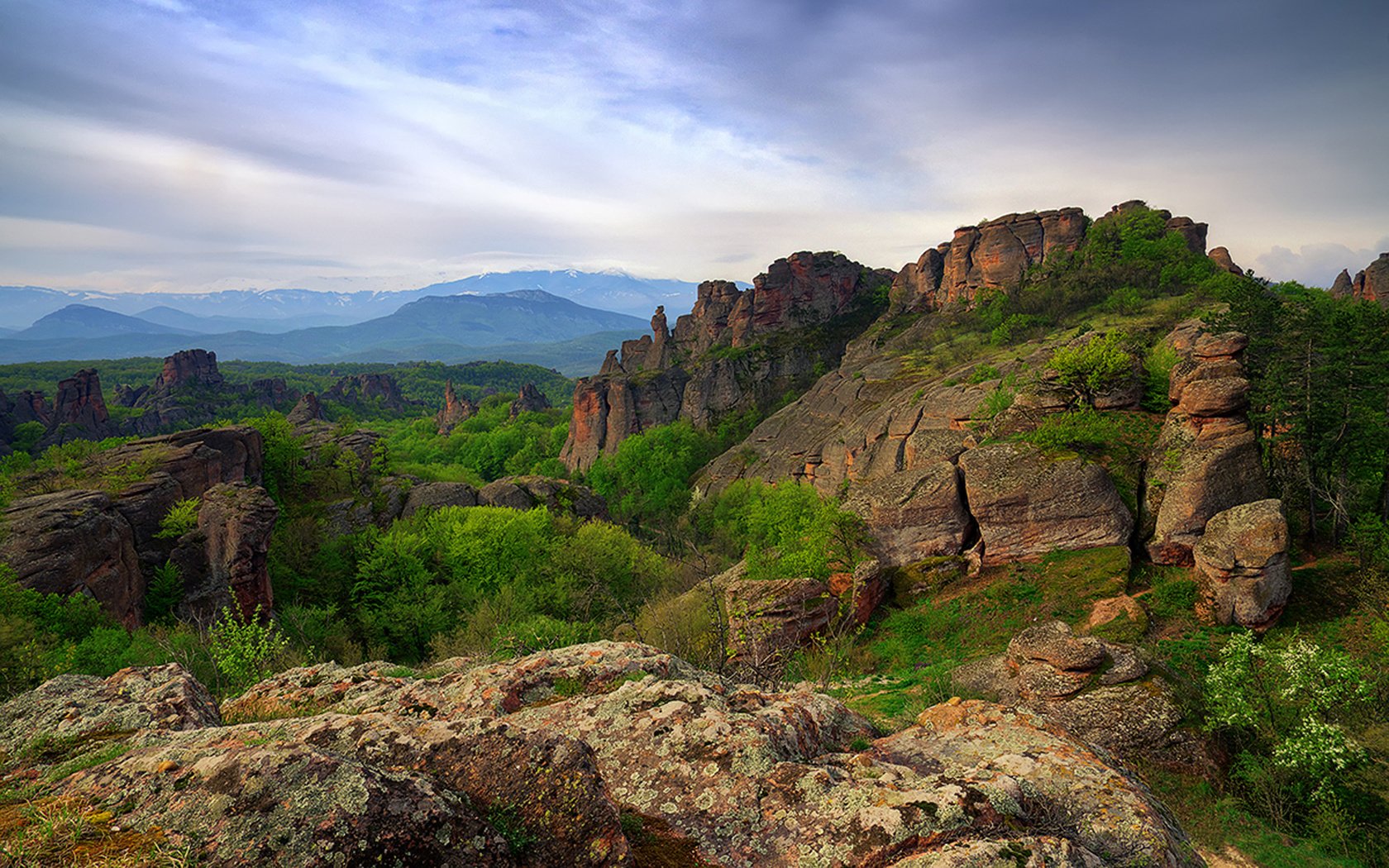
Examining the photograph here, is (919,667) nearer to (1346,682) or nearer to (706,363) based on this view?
(1346,682)

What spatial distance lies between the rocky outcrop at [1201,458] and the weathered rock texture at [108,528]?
135 feet

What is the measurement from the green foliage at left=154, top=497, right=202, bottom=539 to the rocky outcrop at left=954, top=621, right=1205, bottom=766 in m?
38.7

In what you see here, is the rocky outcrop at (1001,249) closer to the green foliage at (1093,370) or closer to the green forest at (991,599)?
the green forest at (991,599)

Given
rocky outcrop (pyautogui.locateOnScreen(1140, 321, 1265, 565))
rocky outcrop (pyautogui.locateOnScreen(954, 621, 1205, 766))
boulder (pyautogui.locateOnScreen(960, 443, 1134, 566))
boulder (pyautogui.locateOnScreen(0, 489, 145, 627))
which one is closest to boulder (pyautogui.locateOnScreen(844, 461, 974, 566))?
boulder (pyautogui.locateOnScreen(960, 443, 1134, 566))

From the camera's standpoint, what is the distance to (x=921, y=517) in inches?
1113

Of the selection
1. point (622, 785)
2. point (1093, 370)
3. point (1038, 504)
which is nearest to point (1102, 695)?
point (1038, 504)

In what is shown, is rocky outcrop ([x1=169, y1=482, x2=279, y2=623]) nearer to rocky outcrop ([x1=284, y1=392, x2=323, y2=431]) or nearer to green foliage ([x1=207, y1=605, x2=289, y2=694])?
green foliage ([x1=207, y1=605, x2=289, y2=694])

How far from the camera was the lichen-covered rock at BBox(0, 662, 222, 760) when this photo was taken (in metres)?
7.39

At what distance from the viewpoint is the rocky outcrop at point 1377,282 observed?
70000mm

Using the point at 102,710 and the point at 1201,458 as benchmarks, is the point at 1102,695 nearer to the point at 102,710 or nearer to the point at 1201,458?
the point at 1201,458

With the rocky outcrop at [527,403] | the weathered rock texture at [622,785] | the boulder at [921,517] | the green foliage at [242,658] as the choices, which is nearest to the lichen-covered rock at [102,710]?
the weathered rock texture at [622,785]

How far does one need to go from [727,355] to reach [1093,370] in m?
76.4

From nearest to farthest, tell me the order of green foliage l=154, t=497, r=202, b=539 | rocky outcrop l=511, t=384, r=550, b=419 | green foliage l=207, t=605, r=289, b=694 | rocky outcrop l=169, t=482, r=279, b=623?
green foliage l=207, t=605, r=289, b=694 < rocky outcrop l=169, t=482, r=279, b=623 < green foliage l=154, t=497, r=202, b=539 < rocky outcrop l=511, t=384, r=550, b=419

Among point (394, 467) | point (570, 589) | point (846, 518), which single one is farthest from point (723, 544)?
point (394, 467)
